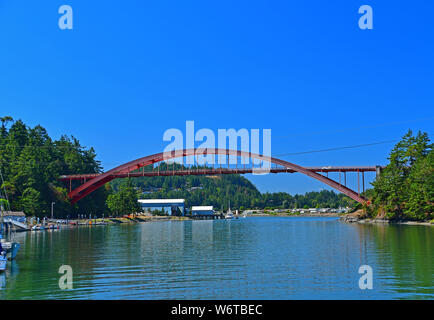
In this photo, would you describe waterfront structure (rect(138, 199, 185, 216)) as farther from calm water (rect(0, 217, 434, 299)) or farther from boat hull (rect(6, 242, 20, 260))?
boat hull (rect(6, 242, 20, 260))

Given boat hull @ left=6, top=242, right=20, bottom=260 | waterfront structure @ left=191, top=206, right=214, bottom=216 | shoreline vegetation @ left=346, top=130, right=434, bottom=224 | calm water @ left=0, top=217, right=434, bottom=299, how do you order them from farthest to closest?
waterfront structure @ left=191, top=206, right=214, bottom=216
shoreline vegetation @ left=346, top=130, right=434, bottom=224
boat hull @ left=6, top=242, right=20, bottom=260
calm water @ left=0, top=217, right=434, bottom=299

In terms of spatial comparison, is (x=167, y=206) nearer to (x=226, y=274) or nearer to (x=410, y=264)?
(x=410, y=264)

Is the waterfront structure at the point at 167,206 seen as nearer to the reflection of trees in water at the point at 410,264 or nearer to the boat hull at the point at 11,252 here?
the reflection of trees in water at the point at 410,264

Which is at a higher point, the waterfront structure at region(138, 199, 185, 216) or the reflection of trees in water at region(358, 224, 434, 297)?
the waterfront structure at region(138, 199, 185, 216)

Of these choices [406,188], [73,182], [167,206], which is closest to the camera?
[406,188]

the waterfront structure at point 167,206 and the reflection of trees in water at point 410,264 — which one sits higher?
the waterfront structure at point 167,206

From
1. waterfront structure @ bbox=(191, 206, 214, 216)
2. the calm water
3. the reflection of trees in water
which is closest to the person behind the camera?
the calm water

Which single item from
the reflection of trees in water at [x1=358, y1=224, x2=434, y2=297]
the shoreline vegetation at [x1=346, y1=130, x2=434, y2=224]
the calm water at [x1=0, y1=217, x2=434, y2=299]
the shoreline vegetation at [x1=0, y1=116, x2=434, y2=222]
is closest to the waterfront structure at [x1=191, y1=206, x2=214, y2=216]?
the shoreline vegetation at [x1=0, y1=116, x2=434, y2=222]

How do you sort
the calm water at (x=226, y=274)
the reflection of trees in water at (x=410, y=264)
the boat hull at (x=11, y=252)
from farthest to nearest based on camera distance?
the boat hull at (x=11, y=252) < the reflection of trees in water at (x=410, y=264) < the calm water at (x=226, y=274)

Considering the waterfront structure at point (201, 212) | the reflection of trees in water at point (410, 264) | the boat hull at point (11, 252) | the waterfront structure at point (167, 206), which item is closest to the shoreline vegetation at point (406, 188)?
the reflection of trees in water at point (410, 264)

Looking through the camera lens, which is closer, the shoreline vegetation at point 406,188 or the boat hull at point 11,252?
the boat hull at point 11,252

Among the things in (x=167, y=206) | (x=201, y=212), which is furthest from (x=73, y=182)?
(x=201, y=212)

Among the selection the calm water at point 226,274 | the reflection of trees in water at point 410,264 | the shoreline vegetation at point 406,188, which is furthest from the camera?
the shoreline vegetation at point 406,188
